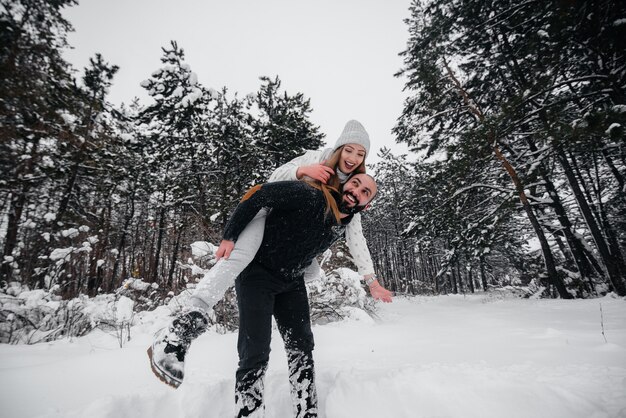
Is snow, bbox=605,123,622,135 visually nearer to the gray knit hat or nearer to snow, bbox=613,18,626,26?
snow, bbox=613,18,626,26

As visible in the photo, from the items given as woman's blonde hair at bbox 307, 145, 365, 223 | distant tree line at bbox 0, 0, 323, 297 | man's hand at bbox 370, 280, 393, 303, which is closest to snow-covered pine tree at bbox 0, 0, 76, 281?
distant tree line at bbox 0, 0, 323, 297

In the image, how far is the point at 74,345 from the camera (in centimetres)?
348

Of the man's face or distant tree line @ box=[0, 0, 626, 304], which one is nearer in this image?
the man's face

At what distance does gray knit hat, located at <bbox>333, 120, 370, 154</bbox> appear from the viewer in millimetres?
1826

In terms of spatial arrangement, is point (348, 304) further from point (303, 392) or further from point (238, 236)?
point (238, 236)

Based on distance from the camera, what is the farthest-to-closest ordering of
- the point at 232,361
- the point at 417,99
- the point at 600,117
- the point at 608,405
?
the point at 417,99, the point at 600,117, the point at 232,361, the point at 608,405

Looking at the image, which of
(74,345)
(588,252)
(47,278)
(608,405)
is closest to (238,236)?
(608,405)

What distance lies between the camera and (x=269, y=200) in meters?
1.46

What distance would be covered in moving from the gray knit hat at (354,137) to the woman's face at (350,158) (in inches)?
1.3

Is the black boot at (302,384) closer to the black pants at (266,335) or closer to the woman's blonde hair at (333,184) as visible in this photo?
the black pants at (266,335)

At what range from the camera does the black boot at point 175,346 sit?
1.14m

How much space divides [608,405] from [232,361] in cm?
254

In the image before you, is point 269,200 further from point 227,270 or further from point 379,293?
point 379,293

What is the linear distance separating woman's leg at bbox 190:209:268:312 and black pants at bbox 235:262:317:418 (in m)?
0.16
